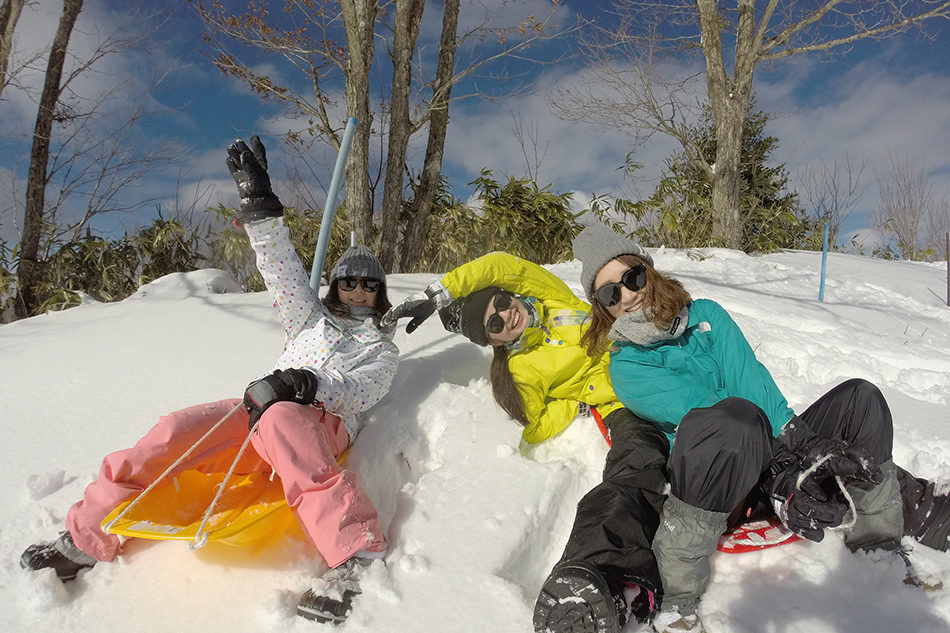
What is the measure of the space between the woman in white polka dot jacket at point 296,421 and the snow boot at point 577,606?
20.4 inches

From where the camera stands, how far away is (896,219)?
1327cm

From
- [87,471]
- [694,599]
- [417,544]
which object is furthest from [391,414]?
[694,599]

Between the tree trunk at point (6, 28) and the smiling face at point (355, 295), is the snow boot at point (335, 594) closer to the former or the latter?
the smiling face at point (355, 295)

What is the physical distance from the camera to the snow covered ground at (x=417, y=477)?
1366 mm

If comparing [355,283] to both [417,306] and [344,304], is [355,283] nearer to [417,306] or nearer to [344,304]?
[344,304]

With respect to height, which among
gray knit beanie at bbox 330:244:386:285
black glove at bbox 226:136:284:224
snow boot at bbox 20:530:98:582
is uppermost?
black glove at bbox 226:136:284:224

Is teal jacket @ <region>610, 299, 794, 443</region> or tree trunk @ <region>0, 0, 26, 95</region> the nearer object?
teal jacket @ <region>610, 299, 794, 443</region>

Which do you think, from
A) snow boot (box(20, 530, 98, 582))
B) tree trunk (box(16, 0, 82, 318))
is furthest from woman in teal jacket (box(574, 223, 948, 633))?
tree trunk (box(16, 0, 82, 318))

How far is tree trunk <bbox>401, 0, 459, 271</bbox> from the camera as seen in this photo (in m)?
6.46

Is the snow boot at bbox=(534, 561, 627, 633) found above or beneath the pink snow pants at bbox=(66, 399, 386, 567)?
beneath

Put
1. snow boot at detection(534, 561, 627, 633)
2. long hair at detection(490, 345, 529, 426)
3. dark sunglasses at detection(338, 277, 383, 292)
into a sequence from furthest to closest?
dark sunglasses at detection(338, 277, 383, 292), long hair at detection(490, 345, 529, 426), snow boot at detection(534, 561, 627, 633)

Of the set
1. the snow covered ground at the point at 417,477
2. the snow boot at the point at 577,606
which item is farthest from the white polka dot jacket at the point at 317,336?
the snow boot at the point at 577,606

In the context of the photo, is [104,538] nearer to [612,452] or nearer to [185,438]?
[185,438]

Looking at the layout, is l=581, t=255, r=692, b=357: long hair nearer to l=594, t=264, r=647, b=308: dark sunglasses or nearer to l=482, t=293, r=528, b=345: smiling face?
l=594, t=264, r=647, b=308: dark sunglasses
